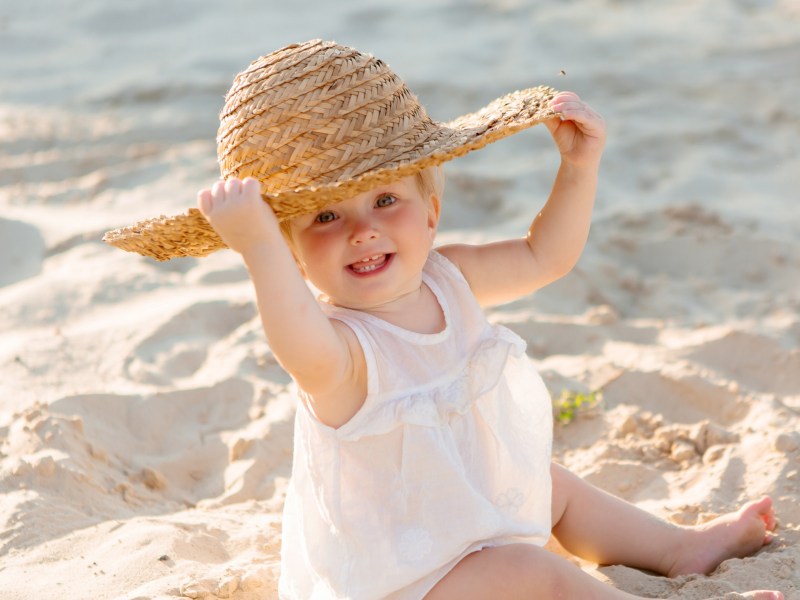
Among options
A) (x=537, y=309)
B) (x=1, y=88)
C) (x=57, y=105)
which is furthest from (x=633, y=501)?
(x=1, y=88)

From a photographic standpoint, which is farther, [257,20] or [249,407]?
[257,20]

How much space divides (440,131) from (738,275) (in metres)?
2.24

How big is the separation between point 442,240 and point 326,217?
2.32 metres

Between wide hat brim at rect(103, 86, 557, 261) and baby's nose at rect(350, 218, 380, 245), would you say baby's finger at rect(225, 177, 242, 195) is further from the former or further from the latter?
baby's nose at rect(350, 218, 380, 245)

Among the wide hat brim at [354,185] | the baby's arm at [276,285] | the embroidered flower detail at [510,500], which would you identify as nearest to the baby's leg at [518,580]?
the embroidered flower detail at [510,500]

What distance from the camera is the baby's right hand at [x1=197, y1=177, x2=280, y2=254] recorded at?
6.62 feet

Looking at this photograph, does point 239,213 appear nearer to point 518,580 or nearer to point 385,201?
point 385,201

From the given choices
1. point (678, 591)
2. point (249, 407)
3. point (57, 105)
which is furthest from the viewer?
point (57, 105)

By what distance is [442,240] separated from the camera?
4617 mm

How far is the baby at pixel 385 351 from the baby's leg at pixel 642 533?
24 cm

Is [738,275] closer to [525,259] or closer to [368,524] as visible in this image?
[525,259]

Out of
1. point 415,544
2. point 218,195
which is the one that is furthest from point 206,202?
point 415,544

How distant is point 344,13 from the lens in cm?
788

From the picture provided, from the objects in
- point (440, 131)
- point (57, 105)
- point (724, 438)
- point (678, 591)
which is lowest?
point (678, 591)
